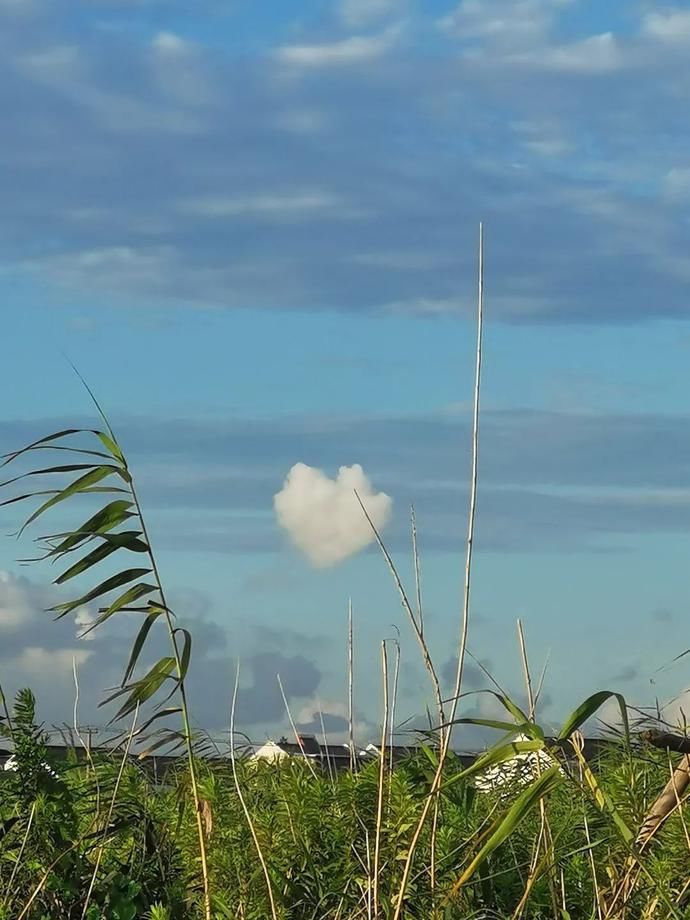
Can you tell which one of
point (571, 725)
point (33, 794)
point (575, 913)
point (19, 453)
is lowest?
point (575, 913)

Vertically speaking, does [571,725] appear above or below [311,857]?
above

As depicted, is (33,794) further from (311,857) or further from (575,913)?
(575,913)

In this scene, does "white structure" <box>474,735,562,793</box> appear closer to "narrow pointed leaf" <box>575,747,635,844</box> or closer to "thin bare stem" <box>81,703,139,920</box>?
"narrow pointed leaf" <box>575,747,635,844</box>

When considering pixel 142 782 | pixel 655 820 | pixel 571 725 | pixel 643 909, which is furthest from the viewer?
pixel 142 782

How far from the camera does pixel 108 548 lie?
428 centimetres

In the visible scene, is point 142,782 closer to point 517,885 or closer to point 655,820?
point 517,885

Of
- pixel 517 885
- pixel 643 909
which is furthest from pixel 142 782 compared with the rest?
pixel 643 909

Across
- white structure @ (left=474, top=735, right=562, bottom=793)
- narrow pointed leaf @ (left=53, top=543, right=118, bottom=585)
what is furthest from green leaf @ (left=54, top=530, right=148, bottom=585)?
white structure @ (left=474, top=735, right=562, bottom=793)

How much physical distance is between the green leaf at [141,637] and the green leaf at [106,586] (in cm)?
12

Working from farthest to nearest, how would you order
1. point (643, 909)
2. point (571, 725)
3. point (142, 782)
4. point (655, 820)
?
point (142, 782)
point (643, 909)
point (655, 820)
point (571, 725)

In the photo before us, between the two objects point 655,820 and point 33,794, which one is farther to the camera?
point 33,794

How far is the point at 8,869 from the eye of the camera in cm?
480

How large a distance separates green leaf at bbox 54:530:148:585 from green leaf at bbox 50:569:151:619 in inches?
2.8

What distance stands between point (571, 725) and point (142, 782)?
2769 mm
